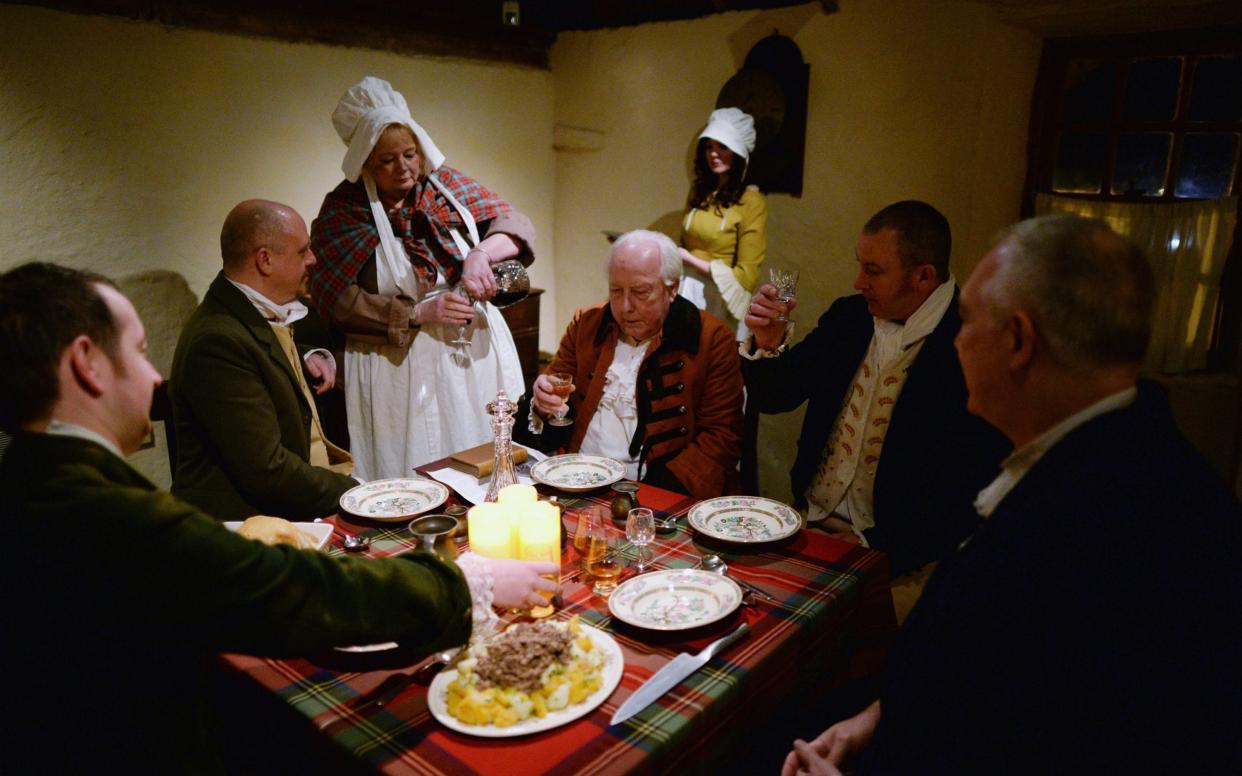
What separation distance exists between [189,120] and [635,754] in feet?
12.3

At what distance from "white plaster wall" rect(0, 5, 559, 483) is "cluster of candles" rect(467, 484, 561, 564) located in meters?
2.84

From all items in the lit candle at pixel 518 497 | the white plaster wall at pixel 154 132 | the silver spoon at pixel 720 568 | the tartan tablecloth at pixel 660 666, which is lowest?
the tartan tablecloth at pixel 660 666

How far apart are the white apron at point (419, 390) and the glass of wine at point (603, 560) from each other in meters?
1.66

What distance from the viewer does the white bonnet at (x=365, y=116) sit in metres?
2.96

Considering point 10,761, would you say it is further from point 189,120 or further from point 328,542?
point 189,120

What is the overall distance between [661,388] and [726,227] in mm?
1713

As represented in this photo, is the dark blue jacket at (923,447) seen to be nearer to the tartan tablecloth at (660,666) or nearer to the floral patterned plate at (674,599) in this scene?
the tartan tablecloth at (660,666)

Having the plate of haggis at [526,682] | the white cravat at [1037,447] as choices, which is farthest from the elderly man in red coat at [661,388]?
the white cravat at [1037,447]

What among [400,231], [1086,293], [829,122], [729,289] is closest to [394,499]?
[400,231]

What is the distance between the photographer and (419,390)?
3.28 m

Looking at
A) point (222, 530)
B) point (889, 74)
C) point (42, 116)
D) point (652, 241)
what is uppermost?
point (889, 74)

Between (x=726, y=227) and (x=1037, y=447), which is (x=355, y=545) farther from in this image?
(x=726, y=227)

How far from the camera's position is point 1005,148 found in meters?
3.87

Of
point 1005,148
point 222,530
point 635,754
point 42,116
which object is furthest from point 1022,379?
point 42,116
